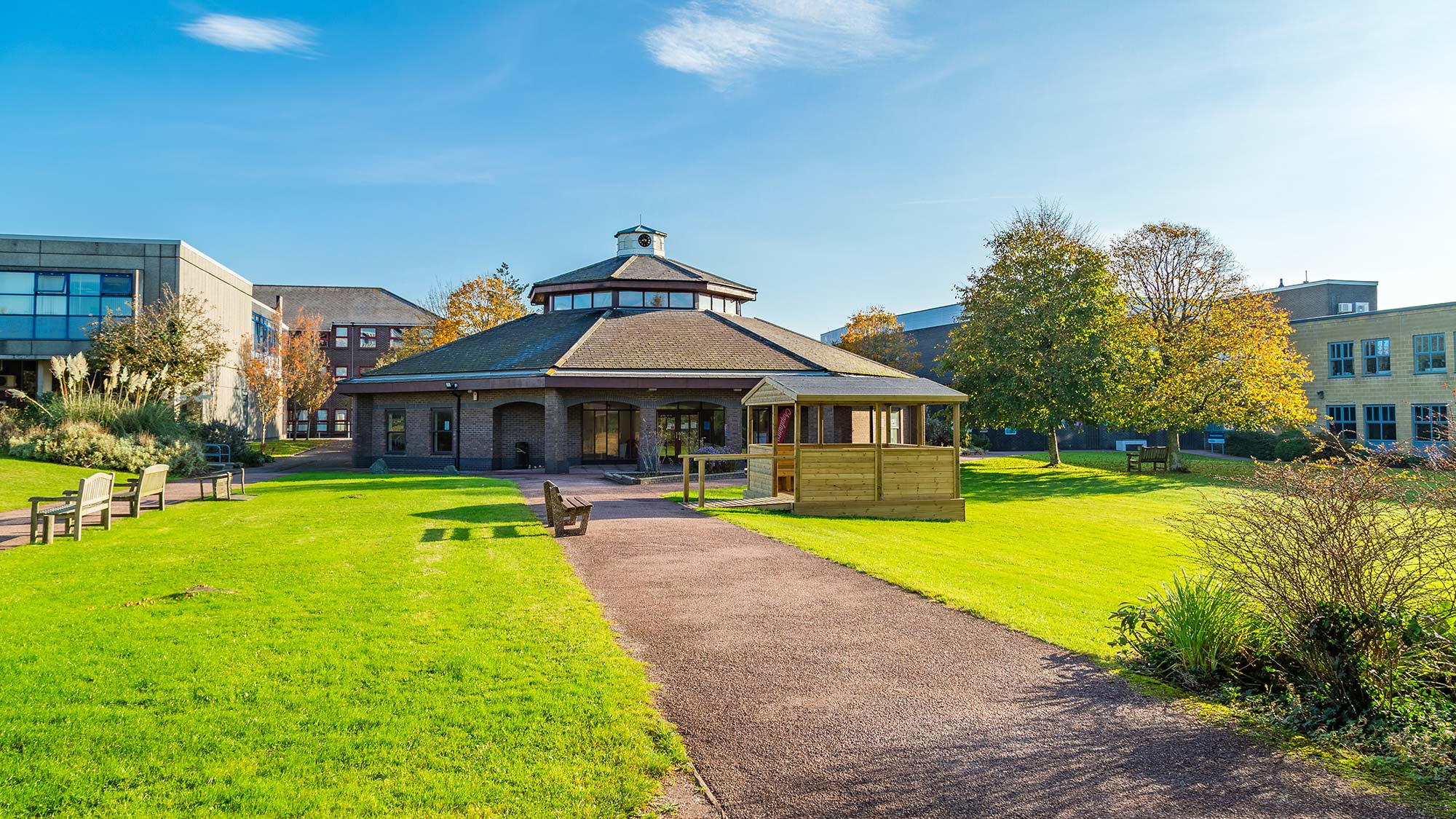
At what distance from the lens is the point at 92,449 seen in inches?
809

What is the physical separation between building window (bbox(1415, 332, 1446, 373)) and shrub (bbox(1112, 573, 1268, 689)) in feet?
134

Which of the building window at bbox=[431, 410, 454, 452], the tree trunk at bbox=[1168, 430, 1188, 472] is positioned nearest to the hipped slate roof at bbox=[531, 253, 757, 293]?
the building window at bbox=[431, 410, 454, 452]

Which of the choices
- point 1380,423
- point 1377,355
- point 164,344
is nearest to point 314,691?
point 164,344

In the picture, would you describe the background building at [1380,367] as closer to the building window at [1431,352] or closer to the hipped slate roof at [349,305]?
the building window at [1431,352]

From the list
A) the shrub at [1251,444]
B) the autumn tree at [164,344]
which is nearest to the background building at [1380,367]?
the shrub at [1251,444]

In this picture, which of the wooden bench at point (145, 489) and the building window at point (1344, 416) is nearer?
the wooden bench at point (145, 489)

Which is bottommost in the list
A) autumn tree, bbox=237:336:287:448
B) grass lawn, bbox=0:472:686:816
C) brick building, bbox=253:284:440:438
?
grass lawn, bbox=0:472:686:816

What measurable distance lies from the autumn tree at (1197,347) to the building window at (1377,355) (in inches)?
315

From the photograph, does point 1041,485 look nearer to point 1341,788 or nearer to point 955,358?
point 955,358

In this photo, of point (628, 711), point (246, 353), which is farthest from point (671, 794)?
point (246, 353)

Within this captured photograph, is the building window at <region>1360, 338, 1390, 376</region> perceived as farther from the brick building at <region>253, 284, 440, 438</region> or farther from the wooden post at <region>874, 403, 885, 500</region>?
the brick building at <region>253, 284, 440, 438</region>

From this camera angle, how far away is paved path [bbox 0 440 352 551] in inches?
436

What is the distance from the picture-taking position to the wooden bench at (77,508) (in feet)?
34.0

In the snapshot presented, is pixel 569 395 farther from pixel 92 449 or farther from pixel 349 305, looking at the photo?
pixel 349 305
